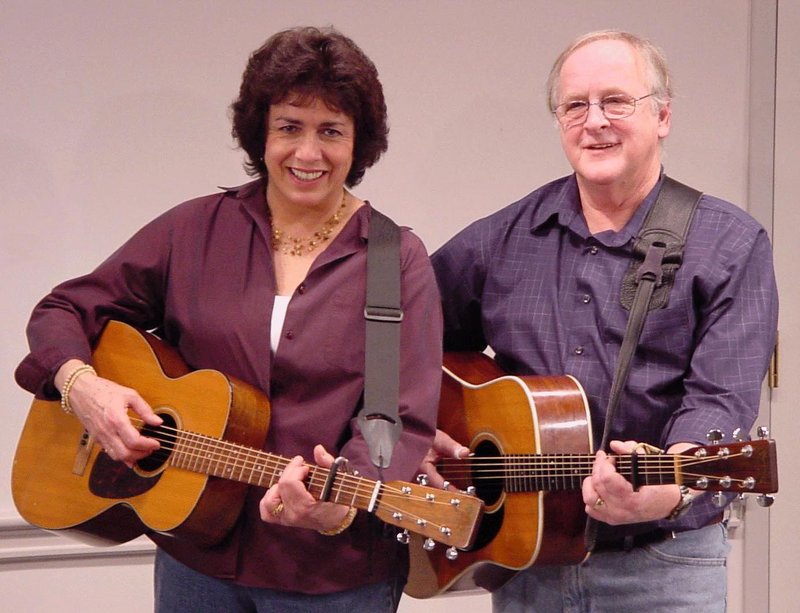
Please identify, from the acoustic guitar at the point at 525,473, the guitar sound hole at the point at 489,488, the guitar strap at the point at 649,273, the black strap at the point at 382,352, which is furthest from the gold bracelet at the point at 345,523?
the guitar strap at the point at 649,273

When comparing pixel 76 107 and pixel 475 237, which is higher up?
pixel 76 107

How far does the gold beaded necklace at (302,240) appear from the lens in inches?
101

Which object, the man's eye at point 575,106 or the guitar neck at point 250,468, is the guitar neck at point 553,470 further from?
the man's eye at point 575,106

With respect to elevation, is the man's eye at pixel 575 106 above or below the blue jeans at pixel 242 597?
above

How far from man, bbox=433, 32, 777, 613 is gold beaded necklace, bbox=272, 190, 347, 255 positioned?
1.39 feet

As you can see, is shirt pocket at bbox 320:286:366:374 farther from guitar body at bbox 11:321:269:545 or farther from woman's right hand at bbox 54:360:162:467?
woman's right hand at bbox 54:360:162:467

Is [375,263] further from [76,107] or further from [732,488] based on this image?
[76,107]

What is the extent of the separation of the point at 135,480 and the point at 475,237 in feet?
3.25

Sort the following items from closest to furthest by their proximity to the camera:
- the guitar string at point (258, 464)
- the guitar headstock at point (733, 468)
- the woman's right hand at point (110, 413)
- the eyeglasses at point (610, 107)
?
1. the guitar headstock at point (733, 468)
2. the guitar string at point (258, 464)
3. the woman's right hand at point (110, 413)
4. the eyeglasses at point (610, 107)

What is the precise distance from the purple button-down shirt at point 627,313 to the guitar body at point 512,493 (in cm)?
9

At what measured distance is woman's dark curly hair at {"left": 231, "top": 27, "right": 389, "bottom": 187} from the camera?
8.04 feet

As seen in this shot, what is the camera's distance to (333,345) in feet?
7.90

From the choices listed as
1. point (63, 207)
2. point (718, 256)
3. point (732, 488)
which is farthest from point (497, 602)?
point (63, 207)

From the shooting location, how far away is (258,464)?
235 centimetres
